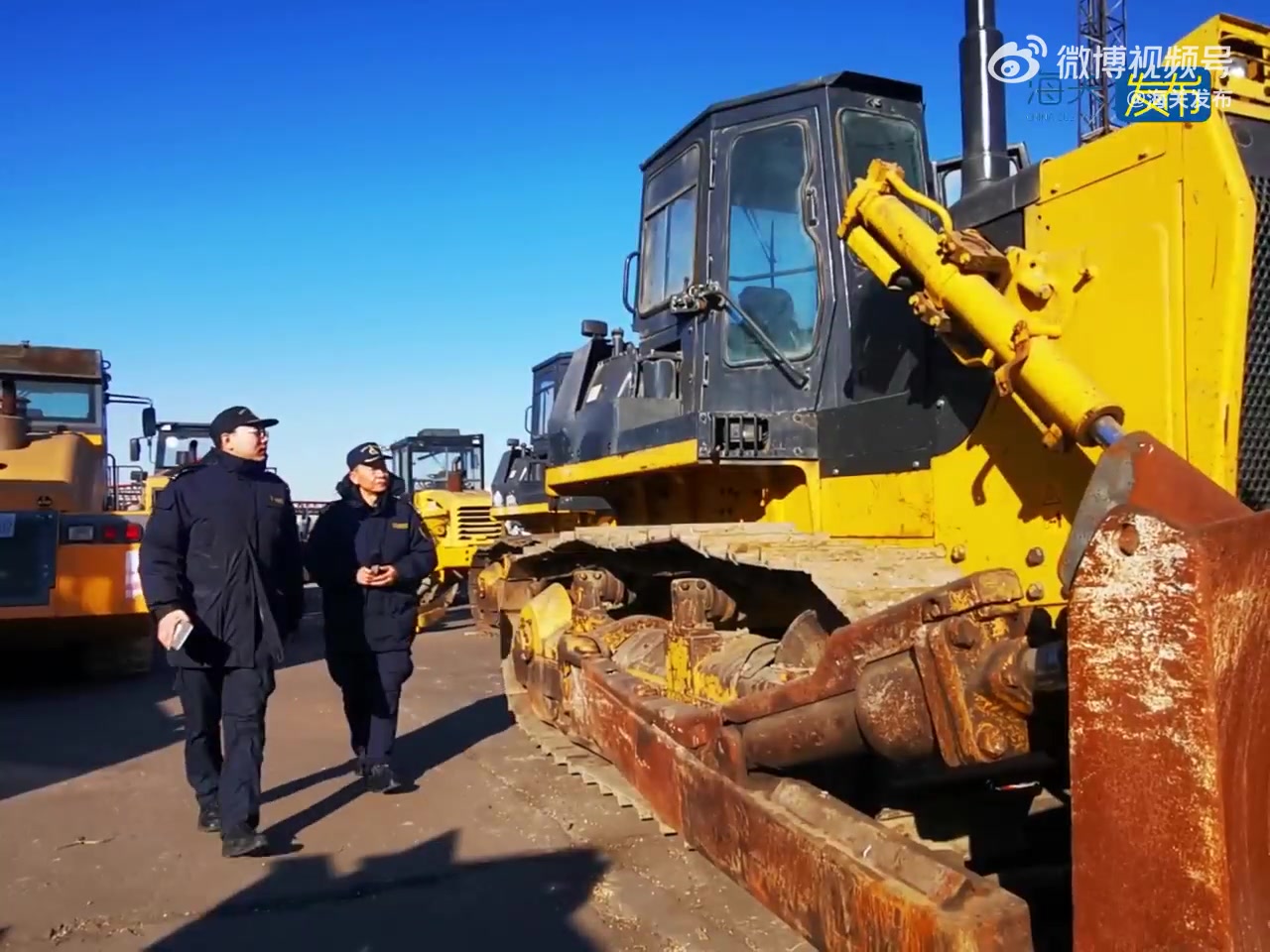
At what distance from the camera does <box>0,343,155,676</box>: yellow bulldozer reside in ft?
25.9

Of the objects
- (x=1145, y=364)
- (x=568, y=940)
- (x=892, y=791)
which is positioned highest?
(x=1145, y=364)

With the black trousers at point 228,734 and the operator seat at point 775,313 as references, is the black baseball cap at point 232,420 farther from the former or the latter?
the operator seat at point 775,313

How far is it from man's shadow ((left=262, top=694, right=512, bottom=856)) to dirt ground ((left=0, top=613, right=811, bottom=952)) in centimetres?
2

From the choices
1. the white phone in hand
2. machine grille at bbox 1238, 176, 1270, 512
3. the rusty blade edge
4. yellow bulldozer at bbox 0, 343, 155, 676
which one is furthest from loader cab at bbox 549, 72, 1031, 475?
yellow bulldozer at bbox 0, 343, 155, 676

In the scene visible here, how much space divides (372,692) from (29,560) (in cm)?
407

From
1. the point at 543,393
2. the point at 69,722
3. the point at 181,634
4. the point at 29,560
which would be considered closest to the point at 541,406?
the point at 543,393

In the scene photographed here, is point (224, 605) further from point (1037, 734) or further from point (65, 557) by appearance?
point (65, 557)

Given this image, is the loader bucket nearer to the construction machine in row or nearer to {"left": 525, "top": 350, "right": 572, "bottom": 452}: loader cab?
the construction machine in row

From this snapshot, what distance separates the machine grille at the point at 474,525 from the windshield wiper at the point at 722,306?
959cm

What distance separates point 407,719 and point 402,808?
2.14m

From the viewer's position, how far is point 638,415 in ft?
17.0

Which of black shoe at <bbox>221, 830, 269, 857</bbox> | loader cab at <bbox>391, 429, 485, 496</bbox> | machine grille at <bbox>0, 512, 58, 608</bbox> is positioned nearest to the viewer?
black shoe at <bbox>221, 830, 269, 857</bbox>

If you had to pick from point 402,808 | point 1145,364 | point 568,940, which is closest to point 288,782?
point 402,808

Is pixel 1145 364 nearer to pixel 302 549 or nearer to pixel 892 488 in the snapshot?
pixel 892 488
